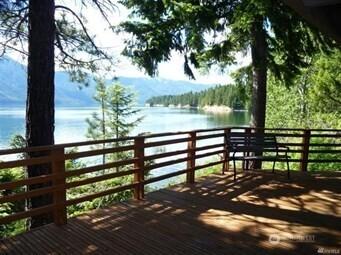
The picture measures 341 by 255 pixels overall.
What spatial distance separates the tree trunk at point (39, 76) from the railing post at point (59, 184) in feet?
4.00

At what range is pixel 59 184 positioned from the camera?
466cm

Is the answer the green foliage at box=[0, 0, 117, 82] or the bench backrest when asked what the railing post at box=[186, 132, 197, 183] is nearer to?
the bench backrest

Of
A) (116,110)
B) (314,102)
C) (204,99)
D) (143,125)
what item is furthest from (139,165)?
(204,99)

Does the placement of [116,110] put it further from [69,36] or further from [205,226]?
[205,226]

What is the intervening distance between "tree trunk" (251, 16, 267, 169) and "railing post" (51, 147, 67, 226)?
547cm

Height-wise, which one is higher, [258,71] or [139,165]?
[258,71]

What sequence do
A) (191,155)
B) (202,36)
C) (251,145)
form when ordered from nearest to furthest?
(191,155) → (251,145) → (202,36)

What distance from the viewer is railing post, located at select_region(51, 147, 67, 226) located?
4590 mm

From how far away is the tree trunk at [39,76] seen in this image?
5.64 meters

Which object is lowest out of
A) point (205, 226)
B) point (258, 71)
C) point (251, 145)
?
point (205, 226)

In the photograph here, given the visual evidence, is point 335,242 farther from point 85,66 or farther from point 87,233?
point 85,66

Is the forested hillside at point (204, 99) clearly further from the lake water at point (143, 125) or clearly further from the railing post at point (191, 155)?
the railing post at point (191, 155)

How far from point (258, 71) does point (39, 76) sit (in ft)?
18.9

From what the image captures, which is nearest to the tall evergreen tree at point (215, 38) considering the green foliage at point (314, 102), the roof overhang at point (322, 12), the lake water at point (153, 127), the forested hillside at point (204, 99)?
the green foliage at point (314, 102)
